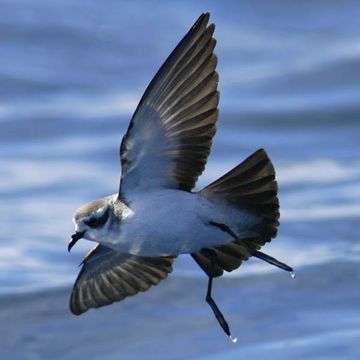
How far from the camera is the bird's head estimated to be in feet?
24.8

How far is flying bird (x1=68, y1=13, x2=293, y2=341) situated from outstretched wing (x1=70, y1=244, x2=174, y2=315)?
832 mm

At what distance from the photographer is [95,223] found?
755 centimetres

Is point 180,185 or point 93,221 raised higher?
point 180,185

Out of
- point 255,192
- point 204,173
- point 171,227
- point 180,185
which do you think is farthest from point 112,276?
point 204,173

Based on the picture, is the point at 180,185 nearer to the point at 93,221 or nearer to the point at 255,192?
the point at 255,192

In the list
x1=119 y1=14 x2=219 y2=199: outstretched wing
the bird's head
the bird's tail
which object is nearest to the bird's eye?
the bird's head

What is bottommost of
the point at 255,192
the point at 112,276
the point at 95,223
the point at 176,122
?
the point at 112,276

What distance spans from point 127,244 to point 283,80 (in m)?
7.44

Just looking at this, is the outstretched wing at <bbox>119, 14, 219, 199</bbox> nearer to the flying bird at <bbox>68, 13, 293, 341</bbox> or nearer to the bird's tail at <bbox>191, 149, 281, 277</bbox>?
the flying bird at <bbox>68, 13, 293, 341</bbox>

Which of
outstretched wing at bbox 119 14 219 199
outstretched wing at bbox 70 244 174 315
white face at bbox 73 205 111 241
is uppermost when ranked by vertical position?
outstretched wing at bbox 119 14 219 199

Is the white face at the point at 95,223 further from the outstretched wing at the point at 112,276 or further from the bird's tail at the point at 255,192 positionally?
the outstretched wing at the point at 112,276

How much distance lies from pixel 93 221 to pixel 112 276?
1156 mm

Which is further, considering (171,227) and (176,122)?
(176,122)

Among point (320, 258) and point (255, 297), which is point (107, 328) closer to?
point (255, 297)
